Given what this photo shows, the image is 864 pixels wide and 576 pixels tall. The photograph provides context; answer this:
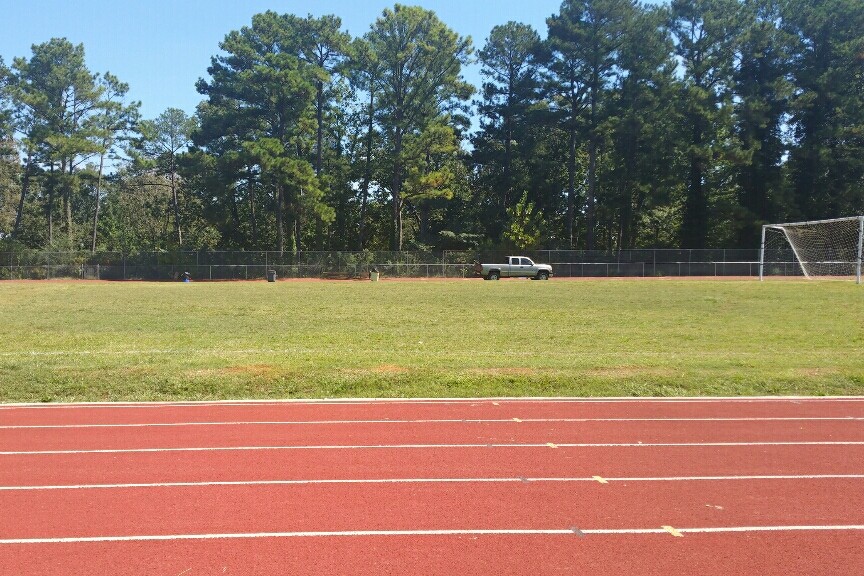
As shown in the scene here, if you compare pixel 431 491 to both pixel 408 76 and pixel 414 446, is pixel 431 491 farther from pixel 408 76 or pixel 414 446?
pixel 408 76

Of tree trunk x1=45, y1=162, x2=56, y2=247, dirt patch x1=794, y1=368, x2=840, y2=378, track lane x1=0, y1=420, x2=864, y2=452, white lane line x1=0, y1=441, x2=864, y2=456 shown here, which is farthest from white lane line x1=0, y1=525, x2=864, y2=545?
tree trunk x1=45, y1=162, x2=56, y2=247

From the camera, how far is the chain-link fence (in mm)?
58500

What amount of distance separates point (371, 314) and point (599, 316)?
6850mm

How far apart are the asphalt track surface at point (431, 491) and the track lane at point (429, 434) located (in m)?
0.04

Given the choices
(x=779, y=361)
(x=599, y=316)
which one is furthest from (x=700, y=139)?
(x=779, y=361)

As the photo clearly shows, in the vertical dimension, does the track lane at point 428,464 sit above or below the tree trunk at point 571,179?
below

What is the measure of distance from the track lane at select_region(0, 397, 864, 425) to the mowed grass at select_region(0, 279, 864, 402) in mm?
621

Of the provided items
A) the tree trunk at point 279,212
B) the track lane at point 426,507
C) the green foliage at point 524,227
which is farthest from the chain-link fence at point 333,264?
the track lane at point 426,507

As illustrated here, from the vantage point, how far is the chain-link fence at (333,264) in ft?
192

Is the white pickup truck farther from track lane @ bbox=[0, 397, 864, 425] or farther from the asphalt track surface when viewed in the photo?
the asphalt track surface

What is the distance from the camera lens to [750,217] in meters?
62.4

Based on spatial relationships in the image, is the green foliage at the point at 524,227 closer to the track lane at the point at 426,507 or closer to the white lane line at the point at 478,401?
the white lane line at the point at 478,401

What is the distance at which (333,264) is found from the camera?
60031 millimetres

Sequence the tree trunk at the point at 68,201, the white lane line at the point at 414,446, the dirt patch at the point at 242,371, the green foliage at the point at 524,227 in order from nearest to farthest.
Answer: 1. the white lane line at the point at 414,446
2. the dirt patch at the point at 242,371
3. the green foliage at the point at 524,227
4. the tree trunk at the point at 68,201
